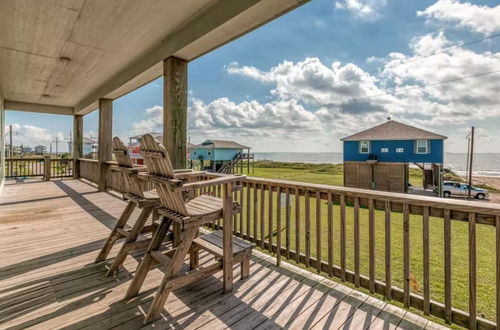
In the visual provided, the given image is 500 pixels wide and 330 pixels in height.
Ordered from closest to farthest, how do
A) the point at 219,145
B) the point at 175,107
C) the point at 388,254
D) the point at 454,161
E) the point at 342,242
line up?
the point at 388,254
the point at 342,242
the point at 175,107
the point at 219,145
the point at 454,161

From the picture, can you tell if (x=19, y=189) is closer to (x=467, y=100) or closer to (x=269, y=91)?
(x=269, y=91)

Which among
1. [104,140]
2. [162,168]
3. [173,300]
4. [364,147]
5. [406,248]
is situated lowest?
[173,300]

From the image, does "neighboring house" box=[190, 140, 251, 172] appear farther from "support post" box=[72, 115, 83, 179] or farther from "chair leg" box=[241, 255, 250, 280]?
"chair leg" box=[241, 255, 250, 280]

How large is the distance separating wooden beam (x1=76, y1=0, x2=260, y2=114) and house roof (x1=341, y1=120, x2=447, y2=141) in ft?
51.5

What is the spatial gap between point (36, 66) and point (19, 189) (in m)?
4.45

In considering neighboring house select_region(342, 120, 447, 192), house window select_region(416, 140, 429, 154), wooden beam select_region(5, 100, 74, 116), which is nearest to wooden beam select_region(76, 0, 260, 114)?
wooden beam select_region(5, 100, 74, 116)

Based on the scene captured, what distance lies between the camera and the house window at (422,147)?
51.4ft

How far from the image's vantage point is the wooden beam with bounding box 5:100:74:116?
28.4ft

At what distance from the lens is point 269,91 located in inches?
1062

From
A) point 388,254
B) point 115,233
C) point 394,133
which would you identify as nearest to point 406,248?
point 388,254

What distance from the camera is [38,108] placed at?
9125 millimetres

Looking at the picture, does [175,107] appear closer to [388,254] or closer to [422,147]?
[388,254]

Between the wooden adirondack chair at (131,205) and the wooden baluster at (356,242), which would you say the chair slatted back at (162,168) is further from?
the wooden baluster at (356,242)

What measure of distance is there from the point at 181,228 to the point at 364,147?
57.1 ft
